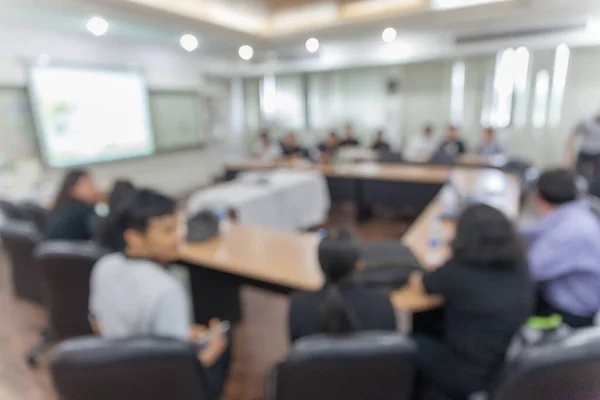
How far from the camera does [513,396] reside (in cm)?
96

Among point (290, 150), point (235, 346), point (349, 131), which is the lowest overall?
point (235, 346)

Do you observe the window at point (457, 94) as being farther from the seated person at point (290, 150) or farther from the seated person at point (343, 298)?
the seated person at point (343, 298)

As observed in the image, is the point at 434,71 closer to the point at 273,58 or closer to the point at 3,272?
the point at 273,58

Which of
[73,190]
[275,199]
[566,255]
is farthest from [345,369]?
[275,199]

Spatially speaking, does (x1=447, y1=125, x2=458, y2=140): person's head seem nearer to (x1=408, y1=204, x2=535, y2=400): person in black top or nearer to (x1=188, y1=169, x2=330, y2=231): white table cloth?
(x1=188, y1=169, x2=330, y2=231): white table cloth

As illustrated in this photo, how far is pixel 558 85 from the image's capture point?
13.1ft

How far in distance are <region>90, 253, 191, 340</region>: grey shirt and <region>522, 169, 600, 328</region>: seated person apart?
1521mm

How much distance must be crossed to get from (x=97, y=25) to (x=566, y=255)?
4.97 m

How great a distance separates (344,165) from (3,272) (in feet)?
14.4

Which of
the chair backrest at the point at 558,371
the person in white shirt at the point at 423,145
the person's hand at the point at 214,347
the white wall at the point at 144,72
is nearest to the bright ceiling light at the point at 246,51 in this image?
the white wall at the point at 144,72

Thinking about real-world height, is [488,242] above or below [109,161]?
below

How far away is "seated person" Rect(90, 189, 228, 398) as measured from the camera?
114 centimetres

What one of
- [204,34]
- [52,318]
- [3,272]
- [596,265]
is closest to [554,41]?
[596,265]

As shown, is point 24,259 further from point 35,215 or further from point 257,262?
point 257,262
